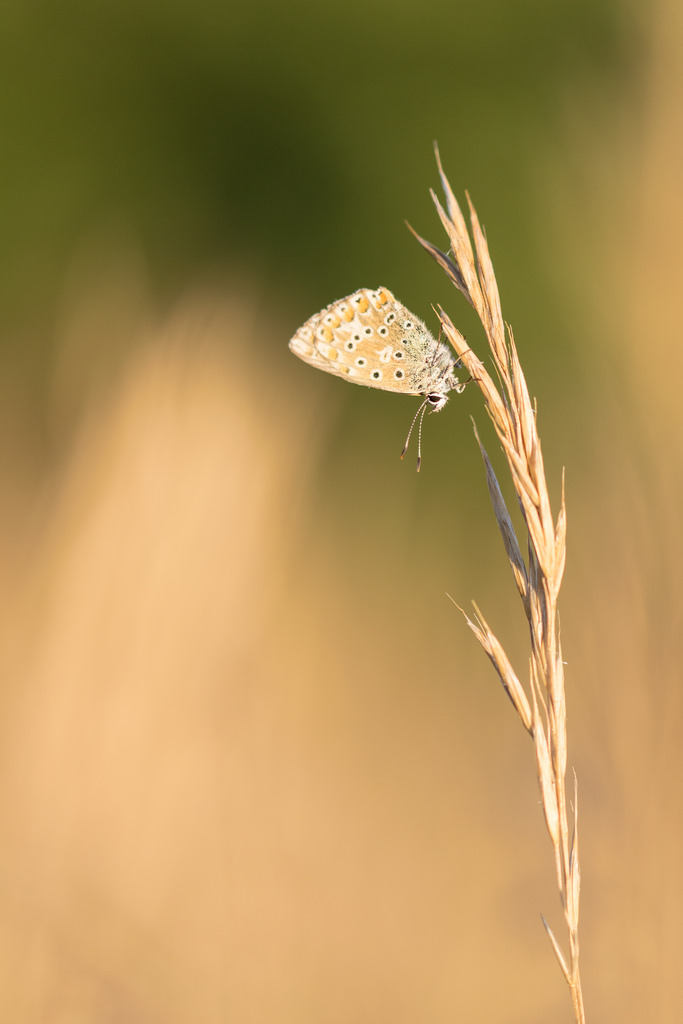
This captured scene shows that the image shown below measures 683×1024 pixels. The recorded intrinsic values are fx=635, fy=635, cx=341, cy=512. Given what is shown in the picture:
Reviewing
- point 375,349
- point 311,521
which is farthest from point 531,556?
point 311,521

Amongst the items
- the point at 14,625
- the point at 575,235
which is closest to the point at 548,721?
the point at 14,625

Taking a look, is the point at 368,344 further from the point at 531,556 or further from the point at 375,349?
the point at 531,556

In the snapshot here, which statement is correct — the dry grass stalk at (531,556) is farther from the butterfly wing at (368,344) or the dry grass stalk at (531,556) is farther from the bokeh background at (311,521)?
the bokeh background at (311,521)

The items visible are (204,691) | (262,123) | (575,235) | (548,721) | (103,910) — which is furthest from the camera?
(262,123)

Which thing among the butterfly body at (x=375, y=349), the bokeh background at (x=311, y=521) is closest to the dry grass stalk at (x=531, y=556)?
the butterfly body at (x=375, y=349)

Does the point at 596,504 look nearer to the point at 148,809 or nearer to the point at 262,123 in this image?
the point at 148,809

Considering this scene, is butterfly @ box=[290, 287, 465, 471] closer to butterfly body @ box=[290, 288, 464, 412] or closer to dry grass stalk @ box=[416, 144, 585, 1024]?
butterfly body @ box=[290, 288, 464, 412]
